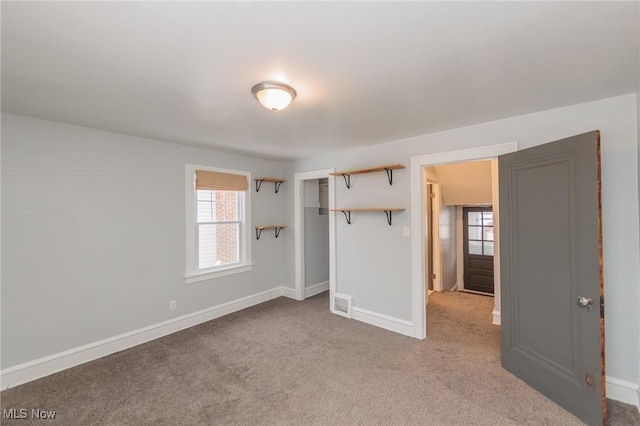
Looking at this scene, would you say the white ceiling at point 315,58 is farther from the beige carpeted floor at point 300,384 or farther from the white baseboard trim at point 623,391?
the beige carpeted floor at point 300,384

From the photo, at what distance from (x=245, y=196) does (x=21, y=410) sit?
3.05m

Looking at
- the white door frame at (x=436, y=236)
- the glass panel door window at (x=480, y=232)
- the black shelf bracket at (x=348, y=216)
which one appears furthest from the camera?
the glass panel door window at (x=480, y=232)

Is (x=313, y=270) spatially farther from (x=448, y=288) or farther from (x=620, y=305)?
(x=620, y=305)

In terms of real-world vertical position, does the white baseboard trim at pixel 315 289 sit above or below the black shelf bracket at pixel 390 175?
below

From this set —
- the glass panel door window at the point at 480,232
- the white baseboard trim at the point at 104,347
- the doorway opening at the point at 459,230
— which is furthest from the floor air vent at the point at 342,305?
the glass panel door window at the point at 480,232

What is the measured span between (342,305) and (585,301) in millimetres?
2638

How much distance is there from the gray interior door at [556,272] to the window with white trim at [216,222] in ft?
11.0

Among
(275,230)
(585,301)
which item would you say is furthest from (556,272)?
(275,230)

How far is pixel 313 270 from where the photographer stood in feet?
16.7

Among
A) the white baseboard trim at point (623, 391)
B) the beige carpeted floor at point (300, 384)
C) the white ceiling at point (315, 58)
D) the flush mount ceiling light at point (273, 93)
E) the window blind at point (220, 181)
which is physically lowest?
the beige carpeted floor at point (300, 384)

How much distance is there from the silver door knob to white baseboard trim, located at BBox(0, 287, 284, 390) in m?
3.87

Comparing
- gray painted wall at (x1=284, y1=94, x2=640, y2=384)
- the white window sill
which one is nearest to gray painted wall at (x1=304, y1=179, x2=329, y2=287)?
gray painted wall at (x1=284, y1=94, x2=640, y2=384)

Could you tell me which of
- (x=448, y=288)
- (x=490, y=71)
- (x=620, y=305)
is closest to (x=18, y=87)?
(x=490, y=71)

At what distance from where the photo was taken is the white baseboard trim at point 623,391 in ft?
6.95
